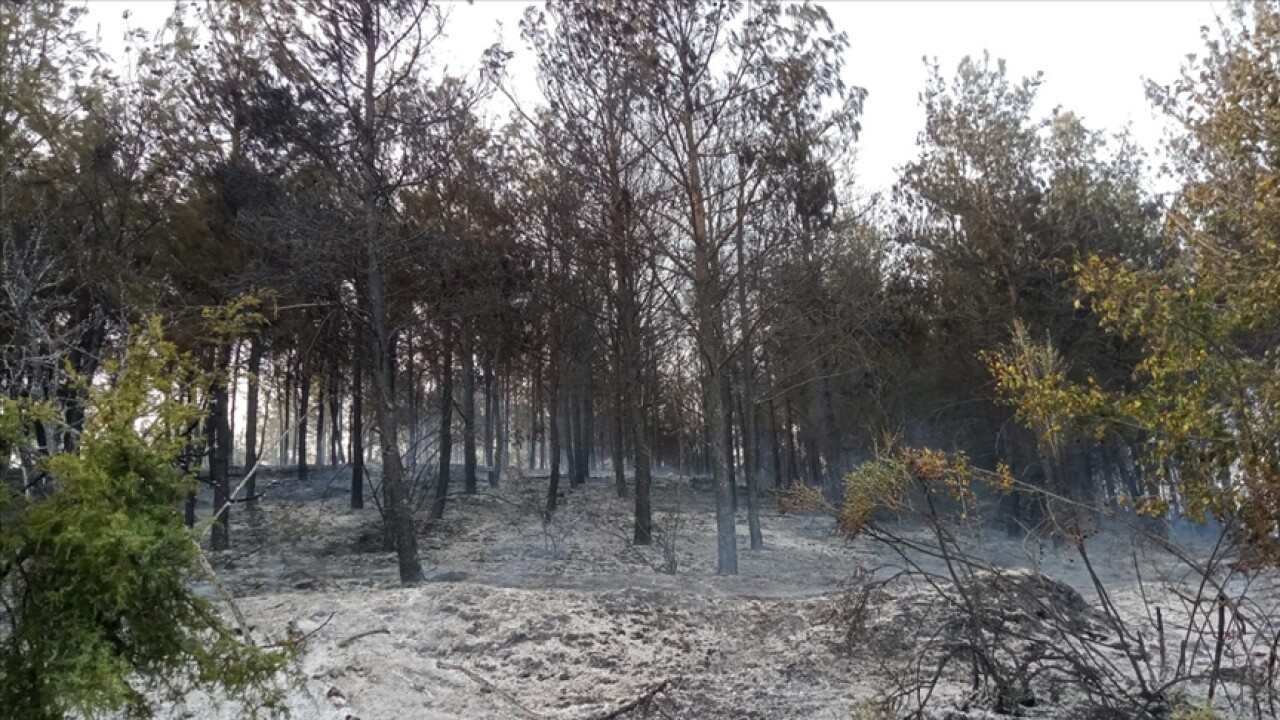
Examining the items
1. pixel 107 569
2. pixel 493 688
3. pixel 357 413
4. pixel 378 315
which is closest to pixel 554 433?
pixel 357 413

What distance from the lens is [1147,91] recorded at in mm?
14805

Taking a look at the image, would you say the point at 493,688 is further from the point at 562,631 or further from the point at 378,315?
the point at 378,315

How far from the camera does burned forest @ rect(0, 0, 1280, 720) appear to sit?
527cm

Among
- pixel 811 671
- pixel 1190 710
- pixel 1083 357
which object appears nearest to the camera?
pixel 1190 710

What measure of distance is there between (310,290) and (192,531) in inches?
360

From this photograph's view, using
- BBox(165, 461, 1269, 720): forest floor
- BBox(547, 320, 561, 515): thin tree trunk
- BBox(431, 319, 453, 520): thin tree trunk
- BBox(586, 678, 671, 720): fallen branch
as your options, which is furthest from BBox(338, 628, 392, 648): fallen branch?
BBox(547, 320, 561, 515): thin tree trunk

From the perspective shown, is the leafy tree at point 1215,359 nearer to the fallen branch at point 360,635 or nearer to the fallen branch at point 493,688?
the fallen branch at point 493,688

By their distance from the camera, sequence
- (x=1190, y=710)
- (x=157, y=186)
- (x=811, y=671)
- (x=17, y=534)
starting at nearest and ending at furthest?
(x=17, y=534) < (x=1190, y=710) < (x=811, y=671) < (x=157, y=186)

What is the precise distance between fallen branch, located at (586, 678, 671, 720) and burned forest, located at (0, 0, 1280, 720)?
0.37 feet

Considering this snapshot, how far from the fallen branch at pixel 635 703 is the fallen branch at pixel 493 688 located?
0.47 metres

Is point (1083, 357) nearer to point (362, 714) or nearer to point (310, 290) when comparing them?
Result: point (310, 290)

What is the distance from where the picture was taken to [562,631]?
28.6ft

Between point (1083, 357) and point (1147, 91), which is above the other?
point (1147, 91)

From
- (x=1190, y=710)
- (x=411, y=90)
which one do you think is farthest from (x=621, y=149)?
(x=1190, y=710)
